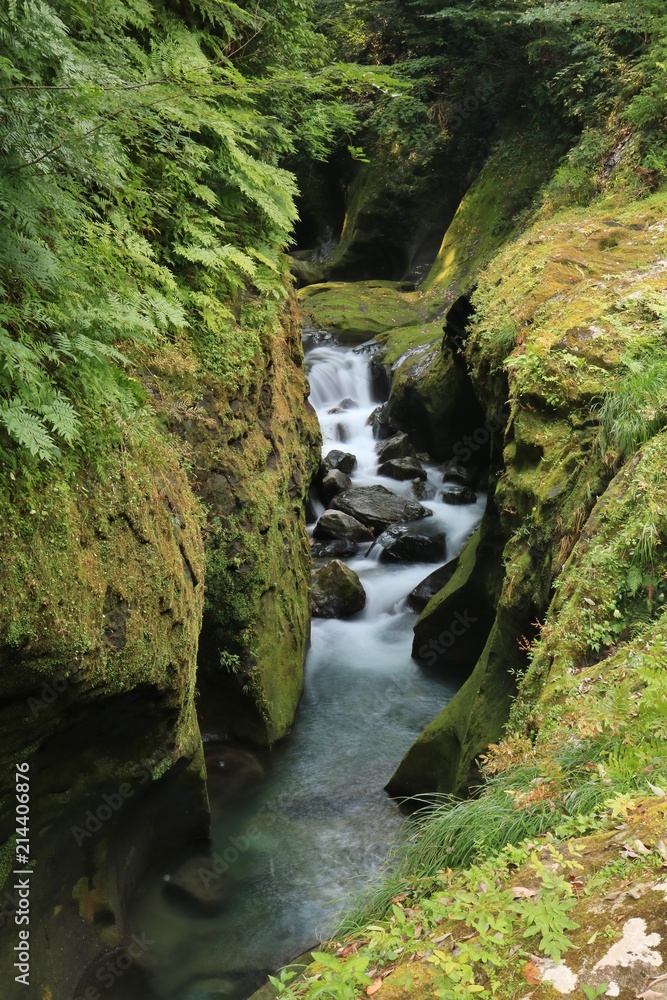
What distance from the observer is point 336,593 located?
10.8 meters

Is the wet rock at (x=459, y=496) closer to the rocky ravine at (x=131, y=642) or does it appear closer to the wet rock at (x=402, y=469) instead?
the wet rock at (x=402, y=469)

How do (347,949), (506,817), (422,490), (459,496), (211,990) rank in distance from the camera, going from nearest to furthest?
(347,949) < (506,817) < (211,990) < (459,496) < (422,490)

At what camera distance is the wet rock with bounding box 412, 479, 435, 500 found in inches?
553

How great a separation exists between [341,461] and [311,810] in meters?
8.51

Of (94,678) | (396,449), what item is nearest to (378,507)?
(396,449)

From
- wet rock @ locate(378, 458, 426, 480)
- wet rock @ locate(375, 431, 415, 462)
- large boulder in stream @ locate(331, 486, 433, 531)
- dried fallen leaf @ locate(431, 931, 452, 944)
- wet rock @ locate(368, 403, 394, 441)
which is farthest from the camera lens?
wet rock @ locate(368, 403, 394, 441)

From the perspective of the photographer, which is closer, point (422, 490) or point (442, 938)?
point (442, 938)

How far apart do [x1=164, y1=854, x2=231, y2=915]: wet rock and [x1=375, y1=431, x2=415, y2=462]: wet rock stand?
32.7 ft

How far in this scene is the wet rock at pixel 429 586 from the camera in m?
10.9

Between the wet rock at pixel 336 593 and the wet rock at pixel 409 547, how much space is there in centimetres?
126

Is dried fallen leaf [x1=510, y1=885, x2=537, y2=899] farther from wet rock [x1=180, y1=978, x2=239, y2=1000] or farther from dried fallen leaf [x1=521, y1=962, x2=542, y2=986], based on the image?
wet rock [x1=180, y1=978, x2=239, y2=1000]

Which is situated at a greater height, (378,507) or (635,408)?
(635,408)

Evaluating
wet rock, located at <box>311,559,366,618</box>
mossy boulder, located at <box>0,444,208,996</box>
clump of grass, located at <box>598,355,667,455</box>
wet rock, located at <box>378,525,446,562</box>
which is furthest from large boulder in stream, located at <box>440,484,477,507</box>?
mossy boulder, located at <box>0,444,208,996</box>

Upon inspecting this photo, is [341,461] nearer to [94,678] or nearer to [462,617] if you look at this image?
[462,617]
